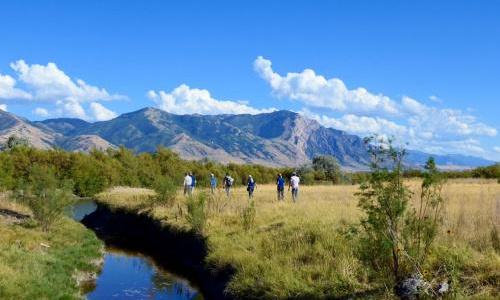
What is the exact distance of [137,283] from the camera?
2366 cm

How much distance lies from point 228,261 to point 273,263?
314 cm

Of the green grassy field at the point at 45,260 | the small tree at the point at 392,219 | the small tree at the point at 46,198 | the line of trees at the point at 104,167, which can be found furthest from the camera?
the line of trees at the point at 104,167

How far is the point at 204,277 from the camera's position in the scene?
74.3ft

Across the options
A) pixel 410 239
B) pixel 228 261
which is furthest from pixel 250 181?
pixel 410 239

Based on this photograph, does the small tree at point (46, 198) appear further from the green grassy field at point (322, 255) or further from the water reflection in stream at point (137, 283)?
the green grassy field at point (322, 255)

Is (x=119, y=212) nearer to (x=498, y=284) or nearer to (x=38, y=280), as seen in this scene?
(x=38, y=280)

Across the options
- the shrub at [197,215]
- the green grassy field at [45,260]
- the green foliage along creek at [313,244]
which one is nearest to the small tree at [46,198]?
the green foliage along creek at [313,244]

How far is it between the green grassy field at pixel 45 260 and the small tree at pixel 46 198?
0.70m

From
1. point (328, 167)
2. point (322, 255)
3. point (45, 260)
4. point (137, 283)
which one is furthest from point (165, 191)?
point (328, 167)

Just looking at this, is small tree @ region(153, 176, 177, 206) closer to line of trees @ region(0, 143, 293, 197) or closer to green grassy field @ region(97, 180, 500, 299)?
green grassy field @ region(97, 180, 500, 299)

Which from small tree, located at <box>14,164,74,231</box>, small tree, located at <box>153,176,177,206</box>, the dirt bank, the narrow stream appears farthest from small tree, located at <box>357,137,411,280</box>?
small tree, located at <box>153,176,177,206</box>

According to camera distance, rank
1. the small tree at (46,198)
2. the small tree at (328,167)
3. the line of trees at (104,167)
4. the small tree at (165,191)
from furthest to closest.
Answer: the small tree at (328,167), the line of trees at (104,167), the small tree at (165,191), the small tree at (46,198)

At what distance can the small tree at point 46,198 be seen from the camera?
101 ft

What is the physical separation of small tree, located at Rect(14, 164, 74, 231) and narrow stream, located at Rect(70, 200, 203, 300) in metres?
4.68
